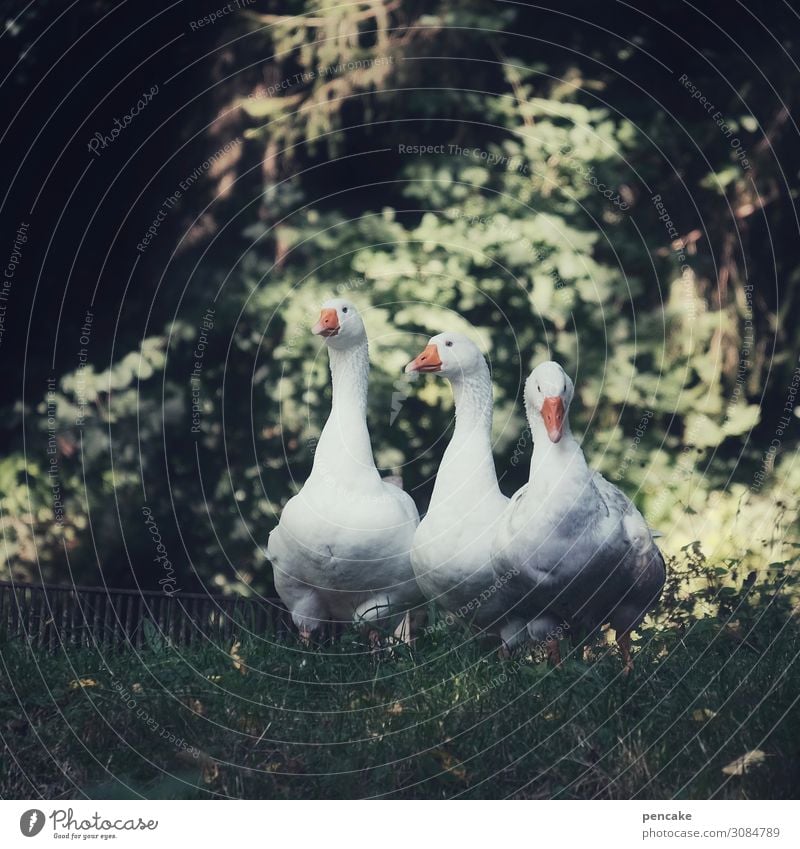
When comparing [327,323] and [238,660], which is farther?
[327,323]

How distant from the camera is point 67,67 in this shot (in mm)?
8852

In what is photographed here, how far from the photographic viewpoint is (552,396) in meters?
5.54

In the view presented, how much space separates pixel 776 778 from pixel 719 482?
487 cm

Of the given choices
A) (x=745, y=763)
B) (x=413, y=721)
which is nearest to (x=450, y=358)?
(x=413, y=721)

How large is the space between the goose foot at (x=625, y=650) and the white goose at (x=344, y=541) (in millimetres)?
1034

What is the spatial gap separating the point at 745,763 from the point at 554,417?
1713 mm

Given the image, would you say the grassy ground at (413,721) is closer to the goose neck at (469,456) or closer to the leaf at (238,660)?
the leaf at (238,660)

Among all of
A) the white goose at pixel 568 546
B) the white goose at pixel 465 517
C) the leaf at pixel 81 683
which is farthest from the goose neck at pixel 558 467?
the leaf at pixel 81 683

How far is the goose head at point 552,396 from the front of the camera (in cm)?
546

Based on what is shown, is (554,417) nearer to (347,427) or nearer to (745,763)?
(347,427)

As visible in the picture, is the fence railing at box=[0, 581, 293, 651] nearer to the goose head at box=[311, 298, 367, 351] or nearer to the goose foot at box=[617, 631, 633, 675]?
the goose head at box=[311, 298, 367, 351]

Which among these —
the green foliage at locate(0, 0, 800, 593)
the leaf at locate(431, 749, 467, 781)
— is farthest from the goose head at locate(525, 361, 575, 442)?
the green foliage at locate(0, 0, 800, 593)

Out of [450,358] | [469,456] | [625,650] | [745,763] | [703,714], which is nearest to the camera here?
[745,763]

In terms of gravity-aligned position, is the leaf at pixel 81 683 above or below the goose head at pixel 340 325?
below
